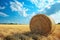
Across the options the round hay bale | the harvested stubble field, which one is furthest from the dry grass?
the round hay bale

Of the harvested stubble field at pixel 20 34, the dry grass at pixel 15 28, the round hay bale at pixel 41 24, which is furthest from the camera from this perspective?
the dry grass at pixel 15 28

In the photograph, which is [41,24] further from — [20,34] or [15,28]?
[15,28]

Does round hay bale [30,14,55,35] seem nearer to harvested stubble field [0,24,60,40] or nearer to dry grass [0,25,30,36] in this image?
harvested stubble field [0,24,60,40]

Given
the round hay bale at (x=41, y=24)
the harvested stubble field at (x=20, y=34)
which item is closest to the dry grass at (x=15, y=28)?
the harvested stubble field at (x=20, y=34)

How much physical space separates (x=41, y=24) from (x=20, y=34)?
45 cm

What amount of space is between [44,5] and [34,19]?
0.51 metres

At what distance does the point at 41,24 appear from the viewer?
289 centimetres

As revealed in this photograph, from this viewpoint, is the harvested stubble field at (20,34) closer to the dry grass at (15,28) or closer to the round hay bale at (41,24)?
the dry grass at (15,28)

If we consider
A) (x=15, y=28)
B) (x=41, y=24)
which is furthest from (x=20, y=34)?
(x=15, y=28)

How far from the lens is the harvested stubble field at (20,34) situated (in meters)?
Result: 2.47

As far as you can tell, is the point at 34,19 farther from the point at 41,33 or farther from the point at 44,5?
the point at 44,5

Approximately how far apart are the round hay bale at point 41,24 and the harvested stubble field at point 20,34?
126 mm

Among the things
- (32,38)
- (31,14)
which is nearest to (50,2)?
(31,14)

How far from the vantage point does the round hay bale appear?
9.12 ft
